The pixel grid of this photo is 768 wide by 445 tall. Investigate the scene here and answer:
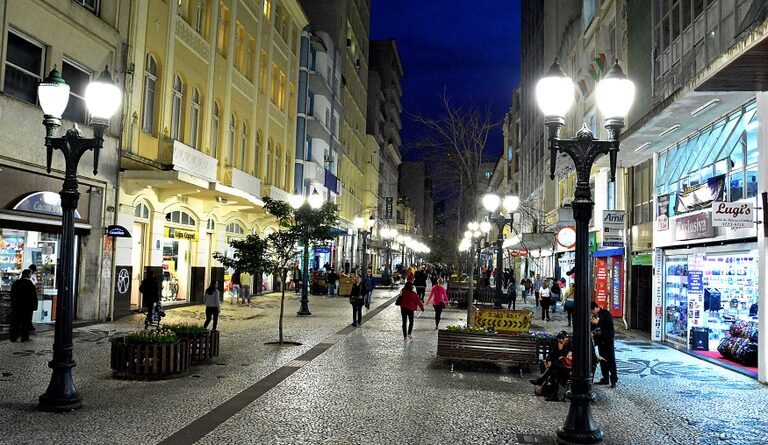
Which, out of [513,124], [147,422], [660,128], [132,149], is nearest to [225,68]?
[132,149]

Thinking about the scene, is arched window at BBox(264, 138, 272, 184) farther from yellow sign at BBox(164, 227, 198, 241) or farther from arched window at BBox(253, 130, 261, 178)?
yellow sign at BBox(164, 227, 198, 241)

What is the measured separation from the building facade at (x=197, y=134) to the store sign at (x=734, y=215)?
15.3 metres

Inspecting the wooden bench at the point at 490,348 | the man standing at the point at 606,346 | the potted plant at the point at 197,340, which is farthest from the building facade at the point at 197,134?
the man standing at the point at 606,346

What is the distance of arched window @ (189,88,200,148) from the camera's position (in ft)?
84.0

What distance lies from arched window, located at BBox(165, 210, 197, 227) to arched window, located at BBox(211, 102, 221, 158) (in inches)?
109

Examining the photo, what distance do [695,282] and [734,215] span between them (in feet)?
14.0

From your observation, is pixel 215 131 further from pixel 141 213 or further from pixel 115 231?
pixel 115 231

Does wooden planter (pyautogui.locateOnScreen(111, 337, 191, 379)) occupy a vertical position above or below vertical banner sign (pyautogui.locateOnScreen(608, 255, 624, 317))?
below

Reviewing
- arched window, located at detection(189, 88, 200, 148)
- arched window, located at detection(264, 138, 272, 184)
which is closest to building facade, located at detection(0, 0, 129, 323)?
arched window, located at detection(189, 88, 200, 148)

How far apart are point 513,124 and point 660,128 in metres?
55.6

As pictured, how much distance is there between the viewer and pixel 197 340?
12.4 meters

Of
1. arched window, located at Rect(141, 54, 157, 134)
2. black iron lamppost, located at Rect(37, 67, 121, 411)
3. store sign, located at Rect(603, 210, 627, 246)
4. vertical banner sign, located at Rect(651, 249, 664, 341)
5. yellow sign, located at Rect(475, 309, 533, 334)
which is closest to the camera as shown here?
black iron lamppost, located at Rect(37, 67, 121, 411)

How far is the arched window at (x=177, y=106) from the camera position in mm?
24016

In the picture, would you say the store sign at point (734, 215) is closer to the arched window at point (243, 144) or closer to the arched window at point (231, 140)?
the arched window at point (231, 140)
